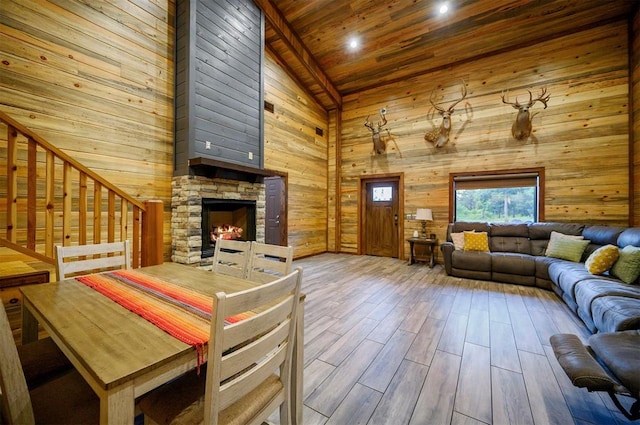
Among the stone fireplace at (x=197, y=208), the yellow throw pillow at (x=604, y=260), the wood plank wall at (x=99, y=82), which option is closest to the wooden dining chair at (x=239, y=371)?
the stone fireplace at (x=197, y=208)

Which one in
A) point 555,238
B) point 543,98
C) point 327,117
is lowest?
point 555,238

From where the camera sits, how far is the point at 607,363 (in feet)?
4.50

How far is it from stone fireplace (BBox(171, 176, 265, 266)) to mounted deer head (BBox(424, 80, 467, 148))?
4025 mm

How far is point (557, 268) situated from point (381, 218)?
3.45m

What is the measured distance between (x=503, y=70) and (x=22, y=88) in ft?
23.2

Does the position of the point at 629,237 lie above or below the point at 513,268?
above

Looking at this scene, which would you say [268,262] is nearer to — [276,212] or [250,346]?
[250,346]

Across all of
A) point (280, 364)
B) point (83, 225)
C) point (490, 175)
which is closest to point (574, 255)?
point (490, 175)

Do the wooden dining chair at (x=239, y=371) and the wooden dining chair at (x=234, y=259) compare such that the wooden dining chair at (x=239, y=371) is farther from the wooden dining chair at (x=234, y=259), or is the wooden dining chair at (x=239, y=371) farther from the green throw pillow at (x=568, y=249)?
the green throw pillow at (x=568, y=249)

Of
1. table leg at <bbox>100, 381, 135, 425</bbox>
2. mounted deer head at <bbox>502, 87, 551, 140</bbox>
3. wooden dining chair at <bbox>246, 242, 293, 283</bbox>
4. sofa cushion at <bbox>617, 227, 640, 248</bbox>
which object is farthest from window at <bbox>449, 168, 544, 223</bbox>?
table leg at <bbox>100, 381, 135, 425</bbox>

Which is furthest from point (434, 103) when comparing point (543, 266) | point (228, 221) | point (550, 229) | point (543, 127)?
point (228, 221)

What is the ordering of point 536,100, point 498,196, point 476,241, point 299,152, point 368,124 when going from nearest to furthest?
point 536,100
point 476,241
point 498,196
point 299,152
point 368,124

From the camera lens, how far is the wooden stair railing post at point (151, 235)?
2.57 meters

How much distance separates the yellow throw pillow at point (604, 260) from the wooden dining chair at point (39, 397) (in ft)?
14.5
